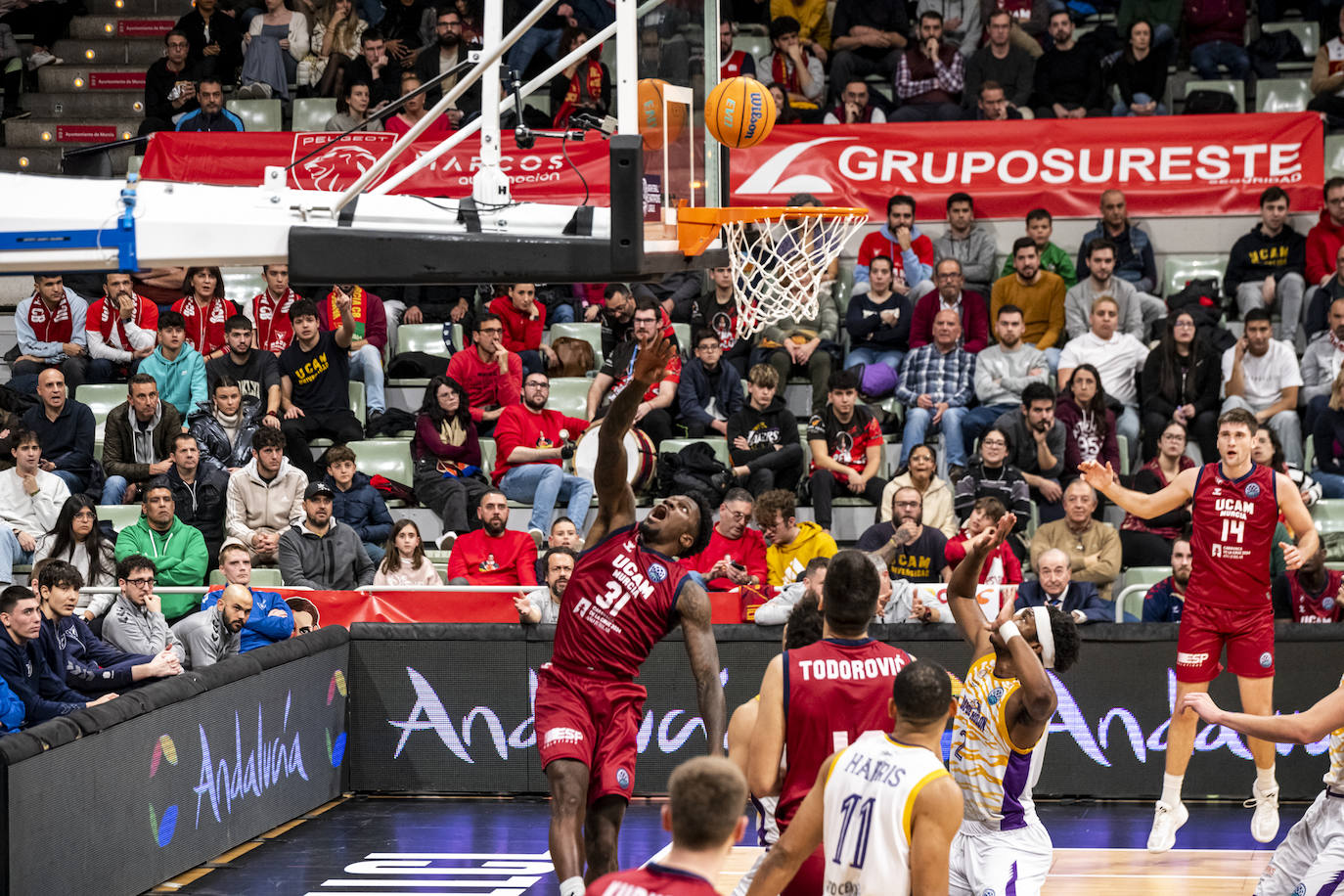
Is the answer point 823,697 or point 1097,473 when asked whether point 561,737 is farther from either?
point 1097,473

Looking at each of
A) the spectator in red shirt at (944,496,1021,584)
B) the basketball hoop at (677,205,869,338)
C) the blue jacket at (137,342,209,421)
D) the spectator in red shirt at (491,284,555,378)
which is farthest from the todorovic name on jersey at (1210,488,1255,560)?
the blue jacket at (137,342,209,421)

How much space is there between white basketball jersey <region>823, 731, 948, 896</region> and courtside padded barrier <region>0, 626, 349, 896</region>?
13.7 feet

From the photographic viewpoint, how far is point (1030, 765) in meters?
6.43

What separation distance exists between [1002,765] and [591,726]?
68.6 inches

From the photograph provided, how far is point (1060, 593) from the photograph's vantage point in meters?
11.1

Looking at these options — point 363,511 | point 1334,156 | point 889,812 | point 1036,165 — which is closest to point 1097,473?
point 889,812

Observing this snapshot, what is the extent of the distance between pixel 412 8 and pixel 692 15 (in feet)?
31.6

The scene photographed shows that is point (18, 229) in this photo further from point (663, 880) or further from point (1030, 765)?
point (1030, 765)

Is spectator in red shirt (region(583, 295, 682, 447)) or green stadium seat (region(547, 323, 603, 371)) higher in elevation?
green stadium seat (region(547, 323, 603, 371))

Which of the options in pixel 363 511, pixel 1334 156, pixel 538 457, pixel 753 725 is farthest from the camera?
pixel 1334 156

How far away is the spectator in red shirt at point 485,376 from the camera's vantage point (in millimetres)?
14055

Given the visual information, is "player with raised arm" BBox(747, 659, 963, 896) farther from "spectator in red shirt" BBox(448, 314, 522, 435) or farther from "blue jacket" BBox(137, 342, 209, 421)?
"blue jacket" BBox(137, 342, 209, 421)

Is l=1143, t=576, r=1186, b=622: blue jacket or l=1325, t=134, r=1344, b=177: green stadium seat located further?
l=1325, t=134, r=1344, b=177: green stadium seat

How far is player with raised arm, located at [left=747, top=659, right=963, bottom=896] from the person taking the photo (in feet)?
16.1
